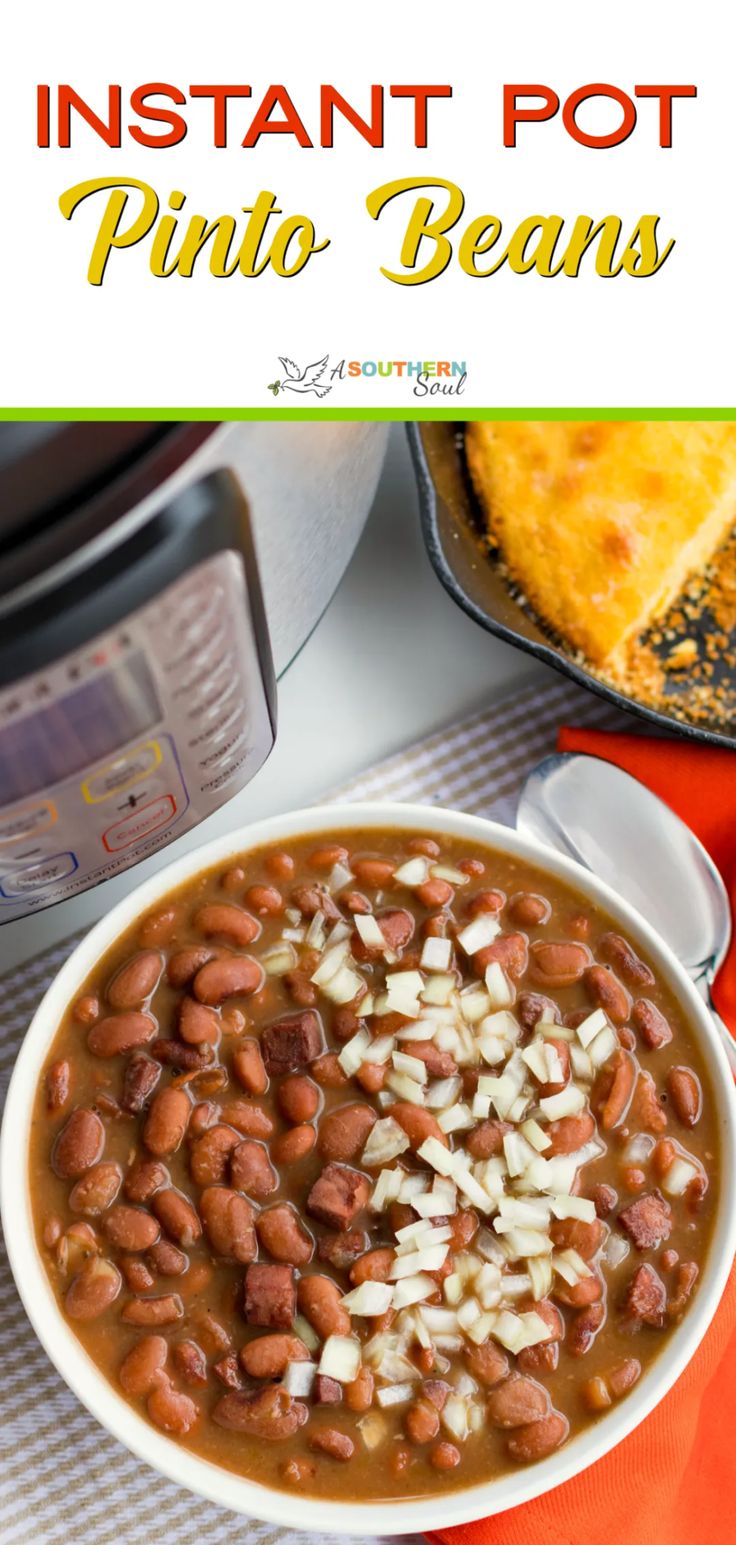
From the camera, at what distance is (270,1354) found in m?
1.10

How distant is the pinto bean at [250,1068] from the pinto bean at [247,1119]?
0.6 inches

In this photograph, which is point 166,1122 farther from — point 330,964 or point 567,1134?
point 567,1134

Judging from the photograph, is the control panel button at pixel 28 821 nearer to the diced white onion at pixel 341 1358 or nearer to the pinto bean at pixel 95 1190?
the pinto bean at pixel 95 1190

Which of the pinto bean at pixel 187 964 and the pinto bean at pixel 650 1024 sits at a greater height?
the pinto bean at pixel 187 964

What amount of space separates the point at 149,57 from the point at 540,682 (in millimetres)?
803

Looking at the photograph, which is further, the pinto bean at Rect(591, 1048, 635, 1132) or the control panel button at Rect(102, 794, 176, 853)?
the pinto bean at Rect(591, 1048, 635, 1132)

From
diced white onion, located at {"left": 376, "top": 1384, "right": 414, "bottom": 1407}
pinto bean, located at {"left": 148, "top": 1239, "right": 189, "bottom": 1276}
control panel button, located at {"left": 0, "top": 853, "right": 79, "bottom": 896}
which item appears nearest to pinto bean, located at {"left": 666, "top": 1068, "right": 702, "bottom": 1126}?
diced white onion, located at {"left": 376, "top": 1384, "right": 414, "bottom": 1407}

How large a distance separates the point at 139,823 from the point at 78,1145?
0.30 metres

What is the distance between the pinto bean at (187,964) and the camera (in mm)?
1189

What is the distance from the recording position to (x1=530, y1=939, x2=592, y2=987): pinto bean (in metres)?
1.22

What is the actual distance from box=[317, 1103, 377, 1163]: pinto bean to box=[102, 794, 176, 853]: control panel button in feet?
0.96

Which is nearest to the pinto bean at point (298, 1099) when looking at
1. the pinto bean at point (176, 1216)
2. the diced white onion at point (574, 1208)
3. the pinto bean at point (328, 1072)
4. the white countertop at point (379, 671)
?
the pinto bean at point (328, 1072)

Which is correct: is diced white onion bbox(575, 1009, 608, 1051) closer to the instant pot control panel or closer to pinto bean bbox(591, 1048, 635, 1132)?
pinto bean bbox(591, 1048, 635, 1132)

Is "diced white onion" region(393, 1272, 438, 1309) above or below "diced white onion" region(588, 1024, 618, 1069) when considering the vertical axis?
below
